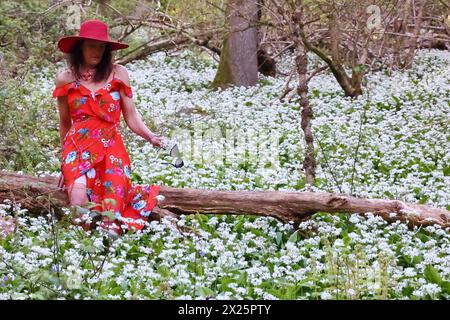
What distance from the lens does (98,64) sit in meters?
5.91

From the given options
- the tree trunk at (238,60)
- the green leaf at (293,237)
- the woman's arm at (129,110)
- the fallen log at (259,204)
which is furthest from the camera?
the tree trunk at (238,60)

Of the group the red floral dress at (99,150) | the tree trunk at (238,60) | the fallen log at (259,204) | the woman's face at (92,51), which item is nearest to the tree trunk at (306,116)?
the fallen log at (259,204)

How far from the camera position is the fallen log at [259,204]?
5832 millimetres

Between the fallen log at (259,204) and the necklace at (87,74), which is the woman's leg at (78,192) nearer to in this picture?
the fallen log at (259,204)

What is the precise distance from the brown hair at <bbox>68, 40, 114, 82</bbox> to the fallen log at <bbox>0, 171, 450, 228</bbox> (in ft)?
2.86

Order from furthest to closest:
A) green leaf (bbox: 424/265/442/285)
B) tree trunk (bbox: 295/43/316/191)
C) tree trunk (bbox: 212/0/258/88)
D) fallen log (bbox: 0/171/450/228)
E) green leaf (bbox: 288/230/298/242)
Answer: tree trunk (bbox: 212/0/258/88) → tree trunk (bbox: 295/43/316/191) → fallen log (bbox: 0/171/450/228) → green leaf (bbox: 288/230/298/242) → green leaf (bbox: 424/265/442/285)

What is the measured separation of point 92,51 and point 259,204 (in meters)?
1.65

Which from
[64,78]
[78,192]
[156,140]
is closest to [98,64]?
[64,78]

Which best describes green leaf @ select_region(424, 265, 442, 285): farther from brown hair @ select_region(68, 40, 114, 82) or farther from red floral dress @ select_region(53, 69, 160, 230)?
brown hair @ select_region(68, 40, 114, 82)

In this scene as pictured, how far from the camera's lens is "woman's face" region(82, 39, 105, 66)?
5844mm

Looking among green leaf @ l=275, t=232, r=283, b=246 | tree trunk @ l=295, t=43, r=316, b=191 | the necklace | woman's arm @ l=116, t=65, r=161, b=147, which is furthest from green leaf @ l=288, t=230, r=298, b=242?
the necklace

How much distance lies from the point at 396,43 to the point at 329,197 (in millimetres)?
9915

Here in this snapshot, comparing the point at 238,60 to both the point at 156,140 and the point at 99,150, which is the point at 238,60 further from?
the point at 156,140
